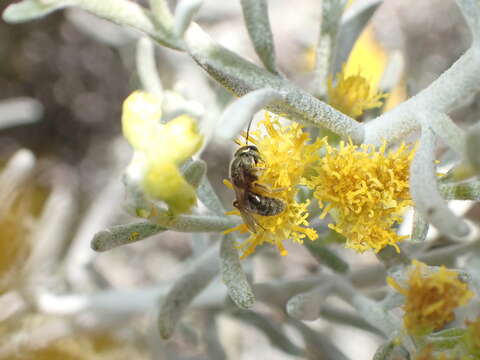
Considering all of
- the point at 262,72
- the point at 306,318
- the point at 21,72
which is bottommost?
the point at 21,72

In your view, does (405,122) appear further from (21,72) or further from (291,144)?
(21,72)

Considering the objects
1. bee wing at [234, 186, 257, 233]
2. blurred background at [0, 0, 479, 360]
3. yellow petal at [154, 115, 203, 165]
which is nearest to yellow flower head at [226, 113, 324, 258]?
bee wing at [234, 186, 257, 233]

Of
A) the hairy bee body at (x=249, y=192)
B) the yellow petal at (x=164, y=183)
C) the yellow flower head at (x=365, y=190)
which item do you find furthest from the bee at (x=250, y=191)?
the yellow petal at (x=164, y=183)

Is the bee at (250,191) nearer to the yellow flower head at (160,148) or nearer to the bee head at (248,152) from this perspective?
the bee head at (248,152)

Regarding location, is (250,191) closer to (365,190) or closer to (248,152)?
(248,152)

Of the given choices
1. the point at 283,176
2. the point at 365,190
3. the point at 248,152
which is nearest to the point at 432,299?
the point at 365,190

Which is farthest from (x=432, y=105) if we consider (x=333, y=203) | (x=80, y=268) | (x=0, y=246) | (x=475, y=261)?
(x=0, y=246)
